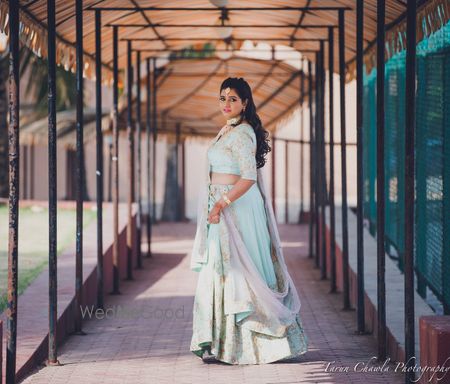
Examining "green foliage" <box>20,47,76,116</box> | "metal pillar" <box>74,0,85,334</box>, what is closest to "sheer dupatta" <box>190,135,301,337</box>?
"metal pillar" <box>74,0,85,334</box>

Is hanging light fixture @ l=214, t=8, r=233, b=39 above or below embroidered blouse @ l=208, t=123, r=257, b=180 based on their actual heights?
above

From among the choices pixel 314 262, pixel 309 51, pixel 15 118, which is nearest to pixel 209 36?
pixel 309 51

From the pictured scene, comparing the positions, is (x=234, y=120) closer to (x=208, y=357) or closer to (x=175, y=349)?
(x=208, y=357)

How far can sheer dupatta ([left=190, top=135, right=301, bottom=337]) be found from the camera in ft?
27.2

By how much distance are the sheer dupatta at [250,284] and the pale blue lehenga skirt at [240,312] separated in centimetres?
3

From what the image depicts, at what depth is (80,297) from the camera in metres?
10.1

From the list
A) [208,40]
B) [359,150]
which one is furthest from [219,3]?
[208,40]

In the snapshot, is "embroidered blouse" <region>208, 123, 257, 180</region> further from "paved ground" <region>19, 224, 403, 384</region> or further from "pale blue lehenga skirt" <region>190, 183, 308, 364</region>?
"paved ground" <region>19, 224, 403, 384</region>

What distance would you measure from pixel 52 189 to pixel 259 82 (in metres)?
14.7

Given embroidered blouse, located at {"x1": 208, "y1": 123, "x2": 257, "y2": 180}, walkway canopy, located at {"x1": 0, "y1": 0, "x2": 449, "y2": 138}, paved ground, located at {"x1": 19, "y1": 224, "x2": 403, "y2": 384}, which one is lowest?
paved ground, located at {"x1": 19, "y1": 224, "x2": 403, "y2": 384}

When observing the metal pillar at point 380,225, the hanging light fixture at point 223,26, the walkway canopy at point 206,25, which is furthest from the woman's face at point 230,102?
the hanging light fixture at point 223,26

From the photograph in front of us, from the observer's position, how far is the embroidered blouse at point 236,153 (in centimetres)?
823

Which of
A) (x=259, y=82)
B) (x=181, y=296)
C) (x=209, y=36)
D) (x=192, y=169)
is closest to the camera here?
(x=181, y=296)

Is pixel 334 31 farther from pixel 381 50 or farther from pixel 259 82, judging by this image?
pixel 259 82
